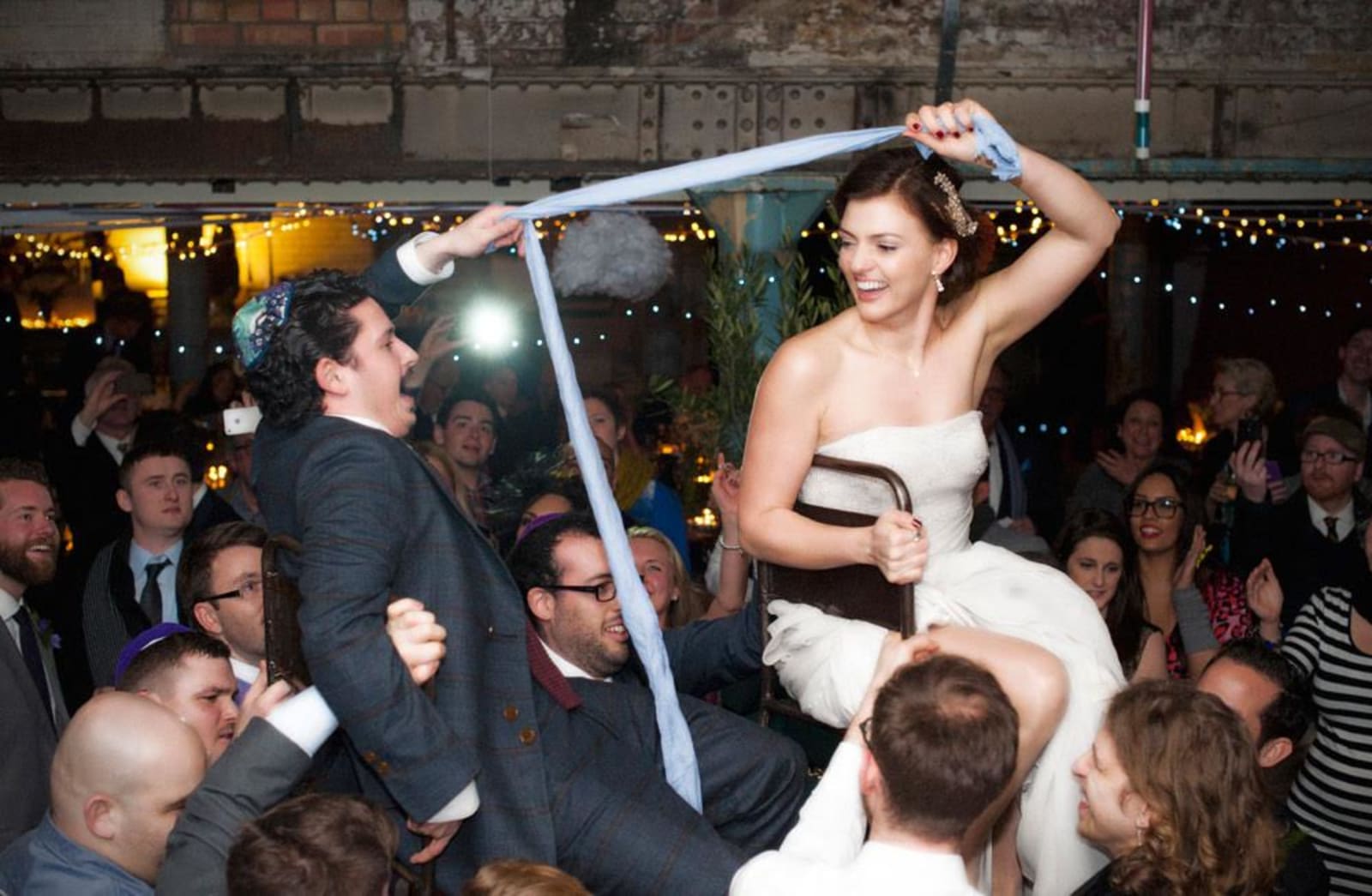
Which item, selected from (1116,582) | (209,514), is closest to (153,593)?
(209,514)

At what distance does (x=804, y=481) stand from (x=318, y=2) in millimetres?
5023

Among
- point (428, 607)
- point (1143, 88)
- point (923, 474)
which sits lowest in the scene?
point (428, 607)

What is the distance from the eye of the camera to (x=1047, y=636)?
325 cm

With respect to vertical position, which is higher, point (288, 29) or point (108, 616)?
point (288, 29)

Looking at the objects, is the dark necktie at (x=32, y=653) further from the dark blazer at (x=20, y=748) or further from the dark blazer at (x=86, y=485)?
the dark blazer at (x=86, y=485)

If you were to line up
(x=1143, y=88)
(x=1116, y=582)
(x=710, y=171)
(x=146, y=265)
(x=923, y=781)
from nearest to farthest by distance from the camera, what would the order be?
(x=923, y=781)
(x=710, y=171)
(x=1143, y=88)
(x=1116, y=582)
(x=146, y=265)

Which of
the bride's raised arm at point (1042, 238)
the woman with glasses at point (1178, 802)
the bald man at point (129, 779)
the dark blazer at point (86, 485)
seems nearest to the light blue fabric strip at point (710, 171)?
the bride's raised arm at point (1042, 238)

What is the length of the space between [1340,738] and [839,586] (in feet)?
4.79

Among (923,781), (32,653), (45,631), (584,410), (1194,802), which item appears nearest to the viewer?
(923,781)

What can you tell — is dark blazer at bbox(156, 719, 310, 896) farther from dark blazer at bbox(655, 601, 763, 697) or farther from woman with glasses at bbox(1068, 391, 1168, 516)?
woman with glasses at bbox(1068, 391, 1168, 516)

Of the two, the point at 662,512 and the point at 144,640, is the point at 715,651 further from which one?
the point at 662,512

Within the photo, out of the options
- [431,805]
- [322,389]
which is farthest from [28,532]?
[431,805]

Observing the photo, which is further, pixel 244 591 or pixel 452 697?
pixel 244 591

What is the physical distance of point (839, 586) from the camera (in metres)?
3.52
